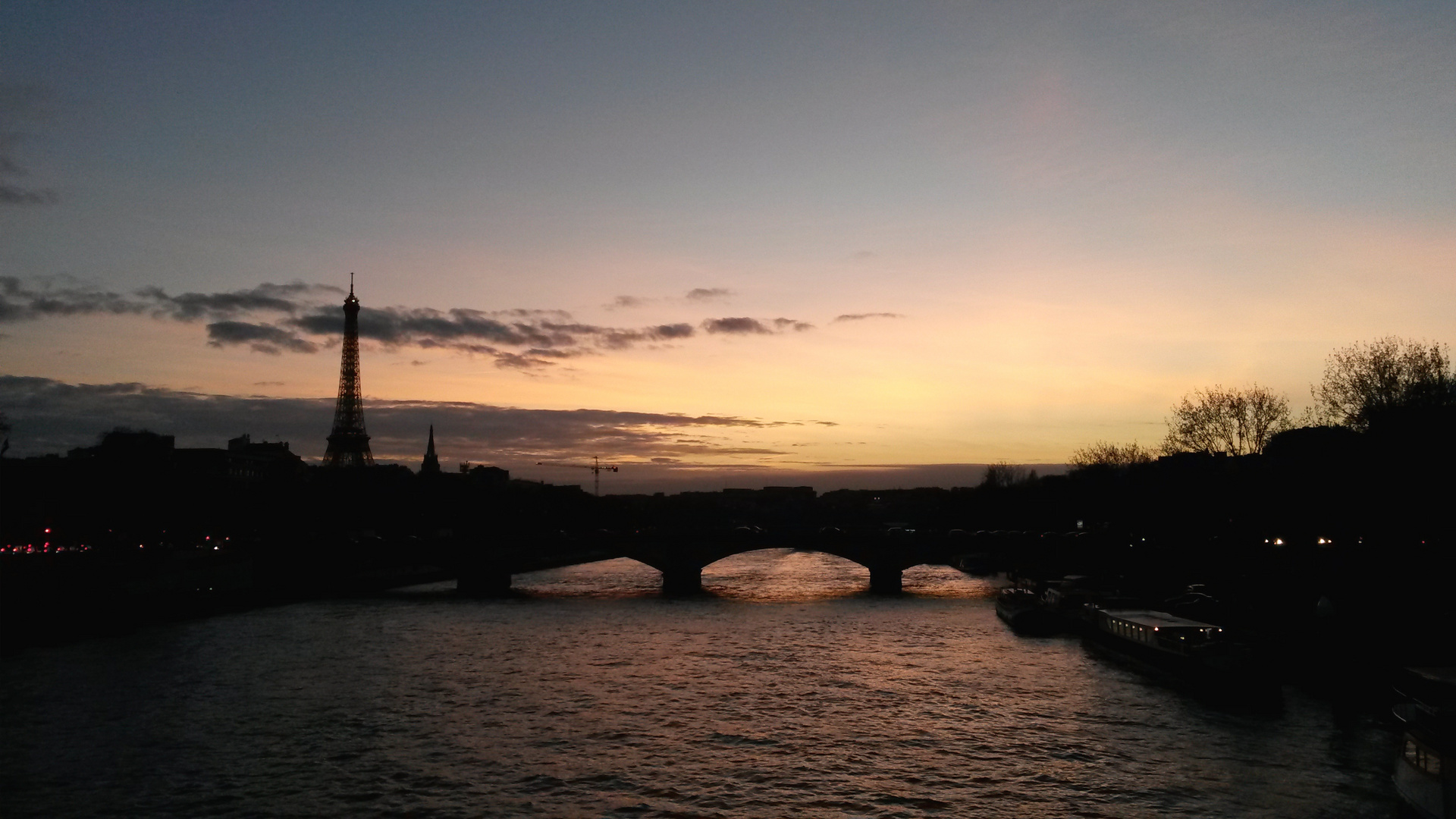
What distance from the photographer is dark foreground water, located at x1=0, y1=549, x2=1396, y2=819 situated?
70.5ft

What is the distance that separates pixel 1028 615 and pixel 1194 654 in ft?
54.1

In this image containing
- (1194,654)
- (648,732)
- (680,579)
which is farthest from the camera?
(680,579)

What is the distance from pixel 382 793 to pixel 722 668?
16.5 meters

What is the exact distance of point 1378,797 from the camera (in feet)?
67.1

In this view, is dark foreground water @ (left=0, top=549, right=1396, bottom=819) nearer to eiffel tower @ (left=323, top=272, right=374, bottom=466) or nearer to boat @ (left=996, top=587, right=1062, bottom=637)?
boat @ (left=996, top=587, right=1062, bottom=637)

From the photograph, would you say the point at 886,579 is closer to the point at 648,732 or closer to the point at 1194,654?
the point at 1194,654

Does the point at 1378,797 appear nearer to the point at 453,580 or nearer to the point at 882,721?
the point at 882,721

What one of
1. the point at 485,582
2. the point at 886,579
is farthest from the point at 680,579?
the point at 886,579

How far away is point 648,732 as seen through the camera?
27.5 m

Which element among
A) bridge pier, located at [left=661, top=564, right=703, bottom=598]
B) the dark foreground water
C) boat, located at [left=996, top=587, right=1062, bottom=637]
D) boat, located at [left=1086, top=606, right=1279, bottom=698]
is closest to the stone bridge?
bridge pier, located at [left=661, top=564, right=703, bottom=598]

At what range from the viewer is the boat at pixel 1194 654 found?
97.2 feet

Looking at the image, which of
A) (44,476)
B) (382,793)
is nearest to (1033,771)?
(382,793)

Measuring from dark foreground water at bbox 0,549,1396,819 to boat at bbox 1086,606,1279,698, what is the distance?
0.96 metres

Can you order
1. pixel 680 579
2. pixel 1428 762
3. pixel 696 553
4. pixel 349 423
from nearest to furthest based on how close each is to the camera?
1. pixel 1428 762
2. pixel 680 579
3. pixel 696 553
4. pixel 349 423
